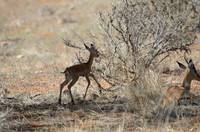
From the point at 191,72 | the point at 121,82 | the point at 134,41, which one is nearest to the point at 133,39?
the point at 134,41

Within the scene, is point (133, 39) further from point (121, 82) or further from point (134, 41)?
point (121, 82)

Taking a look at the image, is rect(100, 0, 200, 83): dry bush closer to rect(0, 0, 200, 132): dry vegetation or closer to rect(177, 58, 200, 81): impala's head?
rect(0, 0, 200, 132): dry vegetation

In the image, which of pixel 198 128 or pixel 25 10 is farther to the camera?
pixel 25 10

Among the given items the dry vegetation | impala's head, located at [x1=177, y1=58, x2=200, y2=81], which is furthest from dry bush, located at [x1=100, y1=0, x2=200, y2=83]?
impala's head, located at [x1=177, y1=58, x2=200, y2=81]

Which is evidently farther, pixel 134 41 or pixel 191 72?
pixel 134 41

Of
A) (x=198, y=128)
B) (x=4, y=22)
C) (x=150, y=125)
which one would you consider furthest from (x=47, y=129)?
(x=4, y=22)

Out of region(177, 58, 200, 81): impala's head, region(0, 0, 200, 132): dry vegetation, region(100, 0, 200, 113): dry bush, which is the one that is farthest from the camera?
region(100, 0, 200, 113): dry bush

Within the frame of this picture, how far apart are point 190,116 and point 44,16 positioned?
2352 cm

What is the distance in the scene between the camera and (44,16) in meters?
32.5

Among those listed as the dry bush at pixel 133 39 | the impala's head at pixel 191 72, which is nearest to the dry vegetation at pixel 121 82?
the dry bush at pixel 133 39

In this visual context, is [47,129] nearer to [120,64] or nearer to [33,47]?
[120,64]

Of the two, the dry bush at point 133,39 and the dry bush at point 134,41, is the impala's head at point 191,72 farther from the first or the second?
the dry bush at point 133,39

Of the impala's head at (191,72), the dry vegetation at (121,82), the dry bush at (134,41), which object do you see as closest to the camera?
Result: the dry vegetation at (121,82)

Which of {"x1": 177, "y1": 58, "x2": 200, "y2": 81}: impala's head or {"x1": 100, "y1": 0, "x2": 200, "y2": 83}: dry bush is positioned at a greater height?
{"x1": 100, "y1": 0, "x2": 200, "y2": 83}: dry bush
